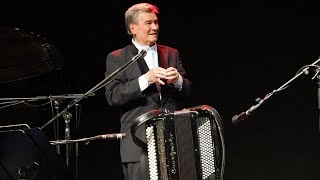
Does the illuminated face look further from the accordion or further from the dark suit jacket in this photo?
the accordion

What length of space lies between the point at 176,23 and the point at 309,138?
4.66ft

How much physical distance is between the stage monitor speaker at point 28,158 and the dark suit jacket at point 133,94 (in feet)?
1.74

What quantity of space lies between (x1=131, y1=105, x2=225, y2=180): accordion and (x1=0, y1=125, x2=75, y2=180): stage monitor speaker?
1.49 feet

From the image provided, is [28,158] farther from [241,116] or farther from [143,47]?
[241,116]

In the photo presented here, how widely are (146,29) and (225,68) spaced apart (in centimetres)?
165

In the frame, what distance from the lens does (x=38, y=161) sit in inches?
105

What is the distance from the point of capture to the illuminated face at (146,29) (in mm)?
3277

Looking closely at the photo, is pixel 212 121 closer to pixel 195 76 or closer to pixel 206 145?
pixel 206 145

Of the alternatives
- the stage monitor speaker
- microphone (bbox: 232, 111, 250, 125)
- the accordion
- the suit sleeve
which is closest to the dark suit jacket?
the suit sleeve

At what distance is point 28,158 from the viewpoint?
2.66 metres

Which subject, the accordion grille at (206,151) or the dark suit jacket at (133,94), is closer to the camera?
the accordion grille at (206,151)

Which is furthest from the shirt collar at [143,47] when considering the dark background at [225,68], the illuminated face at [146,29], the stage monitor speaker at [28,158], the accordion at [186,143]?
the dark background at [225,68]

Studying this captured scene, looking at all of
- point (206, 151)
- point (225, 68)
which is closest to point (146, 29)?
point (206, 151)

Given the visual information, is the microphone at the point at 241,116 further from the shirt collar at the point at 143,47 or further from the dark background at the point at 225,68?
the dark background at the point at 225,68
